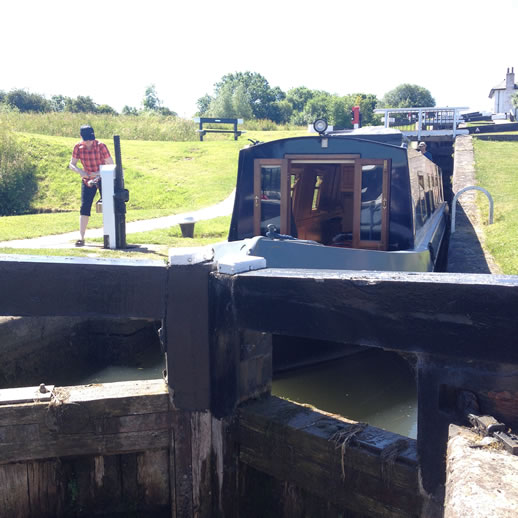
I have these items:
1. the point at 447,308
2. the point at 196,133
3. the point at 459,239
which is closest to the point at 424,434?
the point at 447,308

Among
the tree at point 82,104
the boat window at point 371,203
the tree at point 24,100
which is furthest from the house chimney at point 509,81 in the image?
the boat window at point 371,203

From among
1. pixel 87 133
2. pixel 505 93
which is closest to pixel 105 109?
pixel 505 93

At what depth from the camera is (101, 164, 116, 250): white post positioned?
9.02 metres

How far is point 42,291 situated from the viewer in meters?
4.15

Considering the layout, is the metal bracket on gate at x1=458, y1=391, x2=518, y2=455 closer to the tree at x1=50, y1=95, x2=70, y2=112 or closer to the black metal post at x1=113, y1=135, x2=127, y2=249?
the black metal post at x1=113, y1=135, x2=127, y2=249

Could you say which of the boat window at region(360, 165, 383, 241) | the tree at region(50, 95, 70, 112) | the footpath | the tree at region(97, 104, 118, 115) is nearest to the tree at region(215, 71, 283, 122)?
the tree at region(50, 95, 70, 112)

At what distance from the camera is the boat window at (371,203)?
7.16 m

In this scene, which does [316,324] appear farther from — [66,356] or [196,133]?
[196,133]

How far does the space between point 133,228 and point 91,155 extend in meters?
2.70

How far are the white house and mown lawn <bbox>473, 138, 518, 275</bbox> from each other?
39.7 meters

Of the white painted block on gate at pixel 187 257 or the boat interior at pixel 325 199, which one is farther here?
the boat interior at pixel 325 199

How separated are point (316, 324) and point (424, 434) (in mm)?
808

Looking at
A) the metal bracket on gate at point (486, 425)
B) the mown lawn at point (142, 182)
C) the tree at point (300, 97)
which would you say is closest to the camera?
the metal bracket on gate at point (486, 425)

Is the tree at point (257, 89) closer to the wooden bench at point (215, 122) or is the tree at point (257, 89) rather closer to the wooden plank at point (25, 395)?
the wooden bench at point (215, 122)
